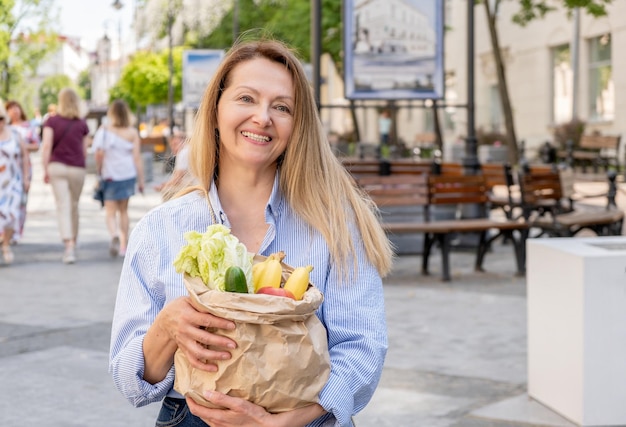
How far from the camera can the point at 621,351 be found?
19.8 feet

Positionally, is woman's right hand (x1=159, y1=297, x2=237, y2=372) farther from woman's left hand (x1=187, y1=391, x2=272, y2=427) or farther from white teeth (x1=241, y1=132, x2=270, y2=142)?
white teeth (x1=241, y1=132, x2=270, y2=142)

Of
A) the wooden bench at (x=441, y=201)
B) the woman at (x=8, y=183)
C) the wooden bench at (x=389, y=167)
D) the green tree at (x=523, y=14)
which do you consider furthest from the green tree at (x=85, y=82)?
the wooden bench at (x=441, y=201)

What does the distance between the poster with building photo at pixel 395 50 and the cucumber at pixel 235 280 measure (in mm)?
12136

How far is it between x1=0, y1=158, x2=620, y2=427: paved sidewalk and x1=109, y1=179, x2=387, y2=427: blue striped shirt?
11.3 ft

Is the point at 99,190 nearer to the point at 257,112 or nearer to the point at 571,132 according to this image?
the point at 257,112

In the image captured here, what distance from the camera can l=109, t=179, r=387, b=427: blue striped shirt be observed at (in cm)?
275

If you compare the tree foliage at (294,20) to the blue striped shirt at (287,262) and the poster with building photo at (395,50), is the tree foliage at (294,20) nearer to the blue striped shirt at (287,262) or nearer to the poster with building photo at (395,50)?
the poster with building photo at (395,50)

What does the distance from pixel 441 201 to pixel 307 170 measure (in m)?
9.72

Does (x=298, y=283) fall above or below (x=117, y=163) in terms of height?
above

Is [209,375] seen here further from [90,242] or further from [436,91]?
[90,242]

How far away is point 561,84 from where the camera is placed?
Result: 40125 mm

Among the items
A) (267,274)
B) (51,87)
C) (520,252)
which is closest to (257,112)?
(267,274)

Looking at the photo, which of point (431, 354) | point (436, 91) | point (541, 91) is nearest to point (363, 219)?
point (431, 354)

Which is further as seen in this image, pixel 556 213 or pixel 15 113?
pixel 15 113
